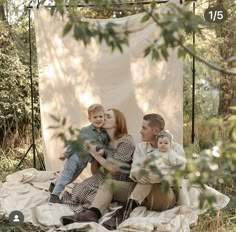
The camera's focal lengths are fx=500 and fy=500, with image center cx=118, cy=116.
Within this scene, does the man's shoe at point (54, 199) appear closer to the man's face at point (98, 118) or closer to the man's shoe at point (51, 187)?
the man's shoe at point (51, 187)

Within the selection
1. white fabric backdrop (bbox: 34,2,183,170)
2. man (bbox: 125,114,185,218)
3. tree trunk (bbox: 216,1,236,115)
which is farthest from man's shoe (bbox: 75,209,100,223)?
tree trunk (bbox: 216,1,236,115)

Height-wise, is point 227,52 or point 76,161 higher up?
Result: point 227,52

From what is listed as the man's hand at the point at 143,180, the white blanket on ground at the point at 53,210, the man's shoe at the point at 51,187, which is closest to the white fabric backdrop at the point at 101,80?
the white blanket on ground at the point at 53,210

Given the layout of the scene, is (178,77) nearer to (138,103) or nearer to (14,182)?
(138,103)

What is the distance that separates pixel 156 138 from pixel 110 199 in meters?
0.52

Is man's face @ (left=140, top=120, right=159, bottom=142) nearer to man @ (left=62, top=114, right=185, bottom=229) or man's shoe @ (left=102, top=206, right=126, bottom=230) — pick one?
man @ (left=62, top=114, right=185, bottom=229)

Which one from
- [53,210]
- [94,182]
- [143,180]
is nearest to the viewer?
[143,180]

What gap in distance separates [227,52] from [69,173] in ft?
10.5

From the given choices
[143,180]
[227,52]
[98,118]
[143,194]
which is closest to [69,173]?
[98,118]

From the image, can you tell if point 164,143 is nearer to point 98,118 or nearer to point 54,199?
point 98,118

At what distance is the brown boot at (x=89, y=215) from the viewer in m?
3.27

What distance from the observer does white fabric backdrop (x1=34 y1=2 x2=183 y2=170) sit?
4.30m

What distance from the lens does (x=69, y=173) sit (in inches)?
149

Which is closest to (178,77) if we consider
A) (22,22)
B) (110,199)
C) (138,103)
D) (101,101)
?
(138,103)
